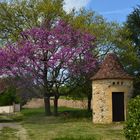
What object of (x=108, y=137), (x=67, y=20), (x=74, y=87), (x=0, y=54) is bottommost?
(x=108, y=137)

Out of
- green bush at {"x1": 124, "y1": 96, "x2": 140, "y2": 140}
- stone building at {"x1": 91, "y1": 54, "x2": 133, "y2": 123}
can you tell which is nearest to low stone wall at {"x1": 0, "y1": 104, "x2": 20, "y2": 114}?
stone building at {"x1": 91, "y1": 54, "x2": 133, "y2": 123}

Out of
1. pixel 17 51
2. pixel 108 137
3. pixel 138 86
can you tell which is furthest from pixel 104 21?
pixel 108 137

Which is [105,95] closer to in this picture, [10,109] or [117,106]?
[117,106]

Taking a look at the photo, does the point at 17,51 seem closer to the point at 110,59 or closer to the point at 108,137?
the point at 110,59

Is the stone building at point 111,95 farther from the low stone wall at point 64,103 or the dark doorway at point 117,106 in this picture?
the low stone wall at point 64,103

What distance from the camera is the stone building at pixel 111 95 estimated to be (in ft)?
103

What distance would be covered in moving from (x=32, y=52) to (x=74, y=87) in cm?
539

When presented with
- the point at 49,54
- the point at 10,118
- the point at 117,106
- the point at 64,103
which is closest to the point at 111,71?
the point at 117,106

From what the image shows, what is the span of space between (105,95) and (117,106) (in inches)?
45.3

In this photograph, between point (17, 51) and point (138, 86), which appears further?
point (138, 86)

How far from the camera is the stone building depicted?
31.3 m

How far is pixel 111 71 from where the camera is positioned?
31859 millimetres

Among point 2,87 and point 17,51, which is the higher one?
point 17,51

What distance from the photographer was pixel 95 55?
132 ft
